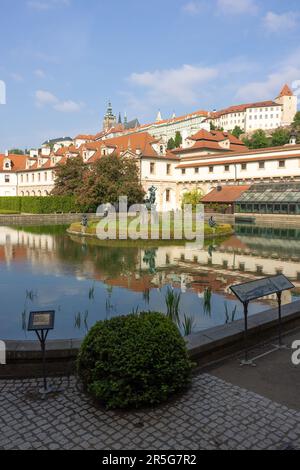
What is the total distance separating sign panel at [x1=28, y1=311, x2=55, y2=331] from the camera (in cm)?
533

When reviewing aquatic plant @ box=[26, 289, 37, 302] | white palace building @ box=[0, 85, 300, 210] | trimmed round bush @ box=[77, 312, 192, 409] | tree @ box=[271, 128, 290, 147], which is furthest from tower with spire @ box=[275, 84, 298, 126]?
trimmed round bush @ box=[77, 312, 192, 409]

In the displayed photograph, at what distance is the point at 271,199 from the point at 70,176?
27478 mm

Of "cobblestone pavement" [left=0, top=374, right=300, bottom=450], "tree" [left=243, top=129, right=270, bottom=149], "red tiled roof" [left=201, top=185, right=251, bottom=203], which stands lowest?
"cobblestone pavement" [left=0, top=374, right=300, bottom=450]

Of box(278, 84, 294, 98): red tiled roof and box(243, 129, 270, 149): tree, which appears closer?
Result: box(243, 129, 270, 149): tree

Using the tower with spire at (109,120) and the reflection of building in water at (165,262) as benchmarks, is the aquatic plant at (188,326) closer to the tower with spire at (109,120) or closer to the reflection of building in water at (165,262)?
the reflection of building in water at (165,262)

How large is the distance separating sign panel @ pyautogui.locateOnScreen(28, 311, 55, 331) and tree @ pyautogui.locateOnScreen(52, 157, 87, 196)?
1938 inches

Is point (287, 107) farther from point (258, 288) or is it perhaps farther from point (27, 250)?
point (258, 288)

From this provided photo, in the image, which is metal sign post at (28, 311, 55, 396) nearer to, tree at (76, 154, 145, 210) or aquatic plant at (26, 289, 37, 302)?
aquatic plant at (26, 289, 37, 302)

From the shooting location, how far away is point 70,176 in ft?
181

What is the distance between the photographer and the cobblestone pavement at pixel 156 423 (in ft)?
13.9

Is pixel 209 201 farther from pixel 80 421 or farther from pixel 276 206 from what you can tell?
pixel 80 421

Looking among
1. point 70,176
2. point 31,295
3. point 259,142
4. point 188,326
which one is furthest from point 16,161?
point 188,326

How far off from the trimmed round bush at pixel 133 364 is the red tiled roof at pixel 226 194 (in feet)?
156

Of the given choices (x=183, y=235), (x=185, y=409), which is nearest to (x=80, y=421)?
(x=185, y=409)
